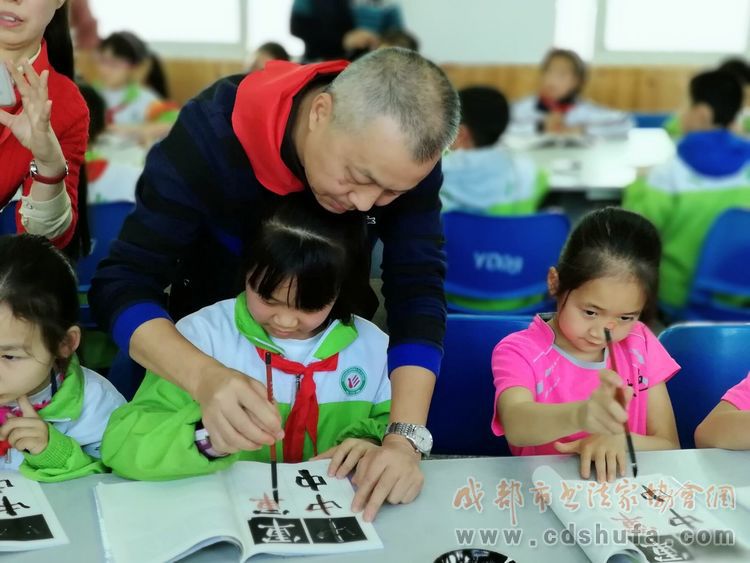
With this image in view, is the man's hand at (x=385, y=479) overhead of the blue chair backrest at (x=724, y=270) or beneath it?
overhead

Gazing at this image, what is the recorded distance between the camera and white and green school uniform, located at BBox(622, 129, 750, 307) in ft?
11.7

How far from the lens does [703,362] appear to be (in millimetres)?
1888

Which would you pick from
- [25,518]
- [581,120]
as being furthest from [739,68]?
[25,518]

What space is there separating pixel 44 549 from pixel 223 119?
0.74 meters

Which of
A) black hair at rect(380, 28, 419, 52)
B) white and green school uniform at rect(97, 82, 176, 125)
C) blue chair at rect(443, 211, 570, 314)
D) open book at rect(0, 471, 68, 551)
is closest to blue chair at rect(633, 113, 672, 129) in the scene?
black hair at rect(380, 28, 419, 52)

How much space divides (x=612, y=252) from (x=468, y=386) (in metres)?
0.40

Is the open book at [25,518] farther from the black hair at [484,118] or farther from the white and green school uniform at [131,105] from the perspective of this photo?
the white and green school uniform at [131,105]

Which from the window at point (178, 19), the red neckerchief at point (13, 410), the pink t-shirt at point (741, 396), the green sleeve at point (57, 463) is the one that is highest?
the red neckerchief at point (13, 410)

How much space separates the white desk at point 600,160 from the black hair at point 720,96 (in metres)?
0.40

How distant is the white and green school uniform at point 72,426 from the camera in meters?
1.37

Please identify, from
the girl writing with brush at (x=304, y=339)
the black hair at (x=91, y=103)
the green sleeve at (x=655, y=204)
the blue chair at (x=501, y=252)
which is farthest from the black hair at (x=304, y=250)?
the green sleeve at (x=655, y=204)

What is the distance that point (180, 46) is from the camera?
6578mm

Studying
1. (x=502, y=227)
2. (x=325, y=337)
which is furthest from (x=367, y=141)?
(x=502, y=227)

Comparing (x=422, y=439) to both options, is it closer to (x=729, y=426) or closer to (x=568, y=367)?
(x=568, y=367)
